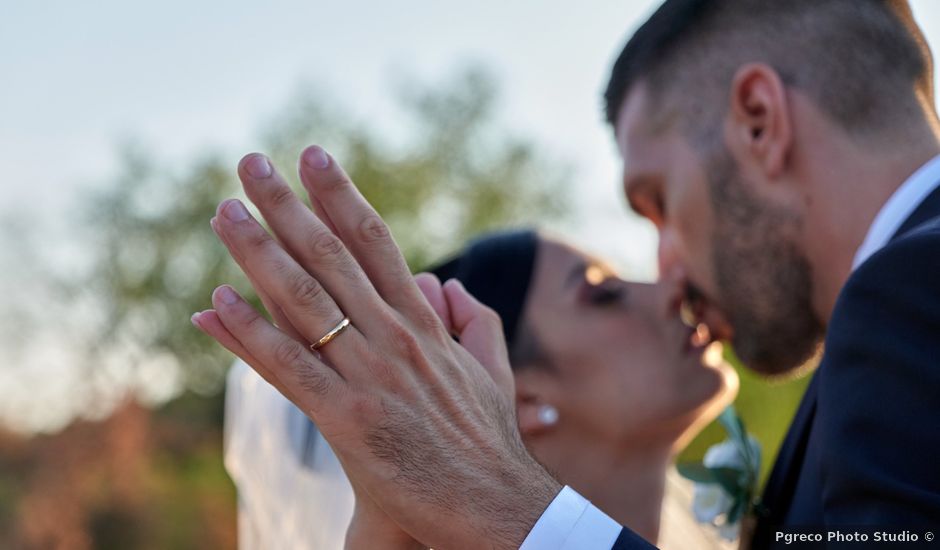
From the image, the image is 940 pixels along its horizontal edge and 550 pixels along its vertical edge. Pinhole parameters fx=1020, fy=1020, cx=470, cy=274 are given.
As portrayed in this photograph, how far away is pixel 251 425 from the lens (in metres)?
4.17

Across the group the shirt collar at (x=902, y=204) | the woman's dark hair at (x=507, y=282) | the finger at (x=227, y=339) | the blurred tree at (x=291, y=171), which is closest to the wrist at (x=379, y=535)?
the finger at (x=227, y=339)

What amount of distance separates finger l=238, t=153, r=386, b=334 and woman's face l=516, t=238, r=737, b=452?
1.95 metres

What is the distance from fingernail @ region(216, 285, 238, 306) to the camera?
1867 mm

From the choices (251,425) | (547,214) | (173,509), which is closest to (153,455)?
(173,509)

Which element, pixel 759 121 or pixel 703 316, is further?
pixel 703 316

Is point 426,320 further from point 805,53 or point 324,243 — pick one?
point 805,53

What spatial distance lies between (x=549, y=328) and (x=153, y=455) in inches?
707

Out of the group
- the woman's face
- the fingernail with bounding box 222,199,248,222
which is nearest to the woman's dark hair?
the woman's face

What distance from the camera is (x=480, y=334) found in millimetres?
2283

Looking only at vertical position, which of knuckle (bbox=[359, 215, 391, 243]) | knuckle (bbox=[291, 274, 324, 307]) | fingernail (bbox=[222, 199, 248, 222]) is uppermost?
fingernail (bbox=[222, 199, 248, 222])

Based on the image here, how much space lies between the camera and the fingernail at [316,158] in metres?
1.83

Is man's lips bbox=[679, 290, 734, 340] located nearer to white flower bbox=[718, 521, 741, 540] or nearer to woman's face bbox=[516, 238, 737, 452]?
woman's face bbox=[516, 238, 737, 452]

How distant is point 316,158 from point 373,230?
0.58 ft

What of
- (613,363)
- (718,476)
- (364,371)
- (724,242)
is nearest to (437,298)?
(364,371)
